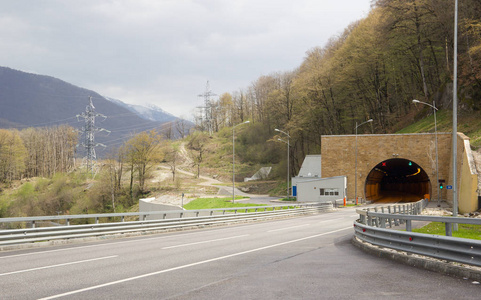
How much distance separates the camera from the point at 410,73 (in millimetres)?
64562

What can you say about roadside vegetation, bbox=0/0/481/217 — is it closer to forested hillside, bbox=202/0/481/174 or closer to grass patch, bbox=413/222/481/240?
forested hillside, bbox=202/0/481/174

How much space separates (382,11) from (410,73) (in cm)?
1327

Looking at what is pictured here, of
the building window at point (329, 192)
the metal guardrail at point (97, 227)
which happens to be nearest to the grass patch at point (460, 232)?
the metal guardrail at point (97, 227)

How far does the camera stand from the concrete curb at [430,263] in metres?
7.86

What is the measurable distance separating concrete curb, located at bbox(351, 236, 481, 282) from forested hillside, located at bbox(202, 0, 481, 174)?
117 feet

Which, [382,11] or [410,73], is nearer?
[382,11]

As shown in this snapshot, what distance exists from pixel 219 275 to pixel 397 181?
88858 millimetres

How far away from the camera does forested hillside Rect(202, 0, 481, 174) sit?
48031 mm

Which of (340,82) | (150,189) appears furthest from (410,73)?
(150,189)

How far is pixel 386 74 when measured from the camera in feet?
205

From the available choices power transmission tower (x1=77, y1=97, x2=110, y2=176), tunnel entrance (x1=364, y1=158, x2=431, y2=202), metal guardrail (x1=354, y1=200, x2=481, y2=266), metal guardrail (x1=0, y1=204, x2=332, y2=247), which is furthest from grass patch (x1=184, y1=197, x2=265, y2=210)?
metal guardrail (x1=354, y1=200, x2=481, y2=266)

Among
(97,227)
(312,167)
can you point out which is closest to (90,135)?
(312,167)

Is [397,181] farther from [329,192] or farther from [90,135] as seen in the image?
[90,135]

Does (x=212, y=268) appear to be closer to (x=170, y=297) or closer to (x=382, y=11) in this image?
(x=170, y=297)
